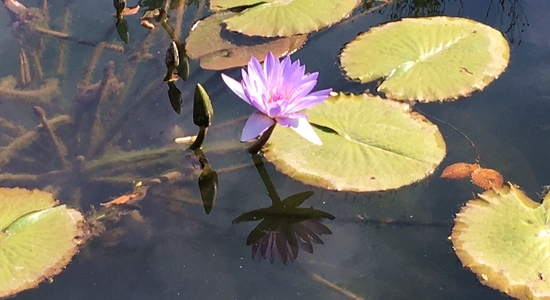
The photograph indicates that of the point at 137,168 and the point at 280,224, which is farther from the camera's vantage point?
the point at 137,168

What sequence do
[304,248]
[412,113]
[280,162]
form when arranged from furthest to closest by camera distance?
[412,113] < [280,162] < [304,248]

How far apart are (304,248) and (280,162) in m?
0.44

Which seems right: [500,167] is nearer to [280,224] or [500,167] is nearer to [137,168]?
[280,224]

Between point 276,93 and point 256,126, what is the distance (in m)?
0.16

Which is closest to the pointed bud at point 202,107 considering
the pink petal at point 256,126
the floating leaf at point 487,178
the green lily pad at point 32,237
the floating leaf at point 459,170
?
the pink petal at point 256,126

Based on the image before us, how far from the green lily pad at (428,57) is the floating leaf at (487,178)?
1.60 feet

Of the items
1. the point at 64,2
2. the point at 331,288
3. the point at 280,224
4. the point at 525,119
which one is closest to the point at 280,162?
the point at 280,224

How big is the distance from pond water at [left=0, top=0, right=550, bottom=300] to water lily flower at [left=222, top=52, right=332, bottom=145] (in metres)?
0.42

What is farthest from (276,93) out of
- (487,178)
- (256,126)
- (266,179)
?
(487,178)

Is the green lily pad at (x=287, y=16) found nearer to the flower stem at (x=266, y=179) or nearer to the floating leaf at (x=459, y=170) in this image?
the flower stem at (x=266, y=179)

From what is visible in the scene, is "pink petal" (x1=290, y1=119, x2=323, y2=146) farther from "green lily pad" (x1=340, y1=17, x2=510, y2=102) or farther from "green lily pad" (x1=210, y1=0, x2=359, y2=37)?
"green lily pad" (x1=210, y1=0, x2=359, y2=37)

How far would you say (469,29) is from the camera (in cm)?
341

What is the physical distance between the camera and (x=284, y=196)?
2.76m

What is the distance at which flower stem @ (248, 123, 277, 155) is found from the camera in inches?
106
